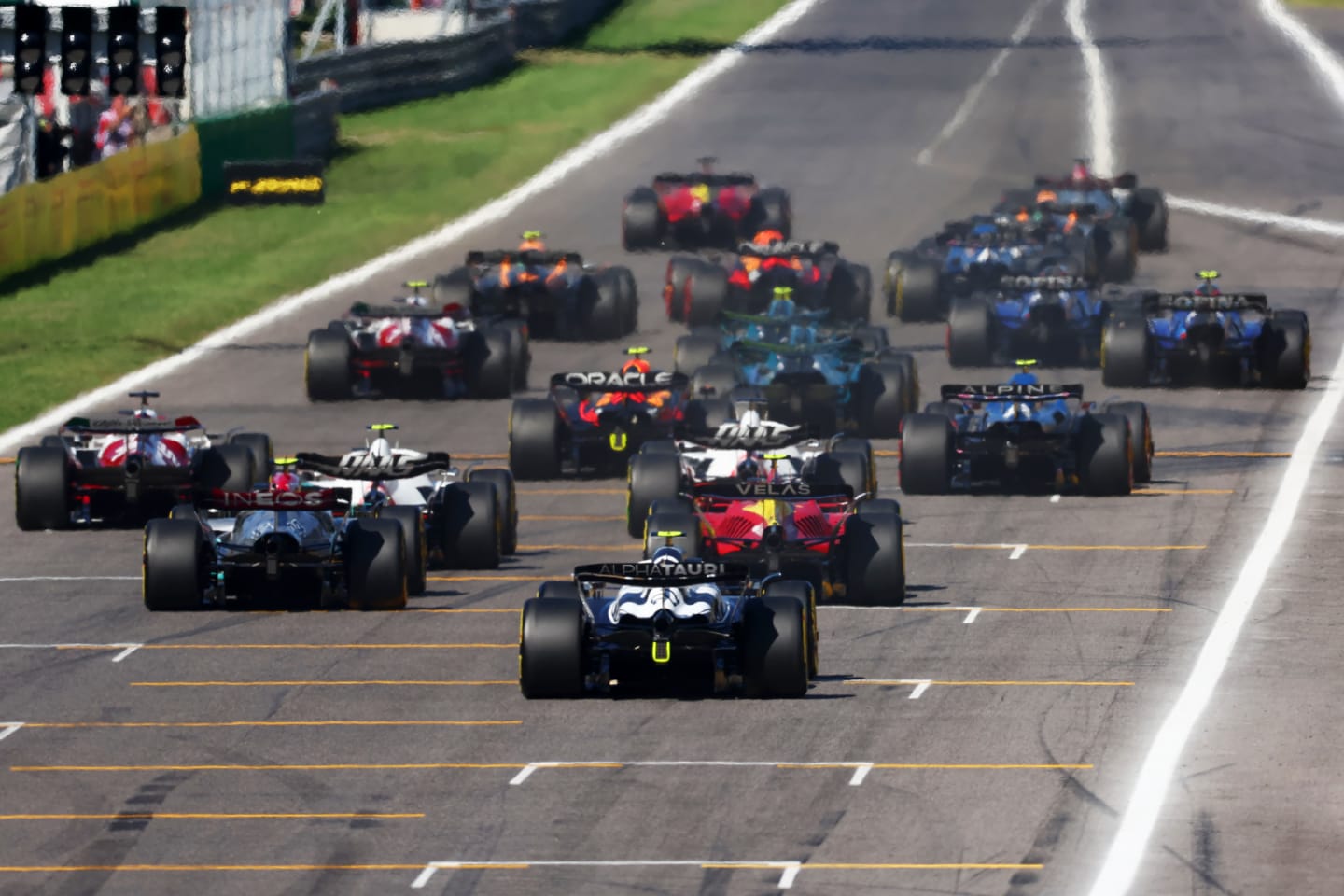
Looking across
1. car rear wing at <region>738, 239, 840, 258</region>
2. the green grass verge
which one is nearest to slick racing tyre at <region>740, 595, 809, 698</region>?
the green grass verge

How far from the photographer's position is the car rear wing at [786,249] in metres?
55.7

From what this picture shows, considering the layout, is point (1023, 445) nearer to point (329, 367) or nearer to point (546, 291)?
point (329, 367)

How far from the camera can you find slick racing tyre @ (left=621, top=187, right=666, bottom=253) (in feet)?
211

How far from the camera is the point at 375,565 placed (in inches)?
1230

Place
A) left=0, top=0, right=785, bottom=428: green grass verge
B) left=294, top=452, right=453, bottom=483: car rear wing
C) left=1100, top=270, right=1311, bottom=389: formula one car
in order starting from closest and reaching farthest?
left=294, top=452, right=453, bottom=483: car rear wing < left=1100, top=270, right=1311, bottom=389: formula one car < left=0, top=0, right=785, bottom=428: green grass verge

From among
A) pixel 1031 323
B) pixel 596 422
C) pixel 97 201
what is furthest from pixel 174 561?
pixel 97 201

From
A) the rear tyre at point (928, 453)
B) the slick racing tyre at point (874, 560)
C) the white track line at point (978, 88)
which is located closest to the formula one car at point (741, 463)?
the rear tyre at point (928, 453)

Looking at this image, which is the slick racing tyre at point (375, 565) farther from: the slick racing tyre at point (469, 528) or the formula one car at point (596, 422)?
the formula one car at point (596, 422)

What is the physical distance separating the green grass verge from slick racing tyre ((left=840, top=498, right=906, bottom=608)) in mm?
19789

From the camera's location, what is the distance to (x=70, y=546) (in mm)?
36250

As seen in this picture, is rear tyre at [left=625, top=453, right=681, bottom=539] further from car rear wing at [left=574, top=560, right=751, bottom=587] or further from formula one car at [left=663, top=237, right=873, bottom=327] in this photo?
formula one car at [left=663, top=237, right=873, bottom=327]

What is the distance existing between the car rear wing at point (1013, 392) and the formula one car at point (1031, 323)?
1111cm

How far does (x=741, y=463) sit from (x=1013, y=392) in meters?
5.26

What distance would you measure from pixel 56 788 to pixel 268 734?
259 cm
